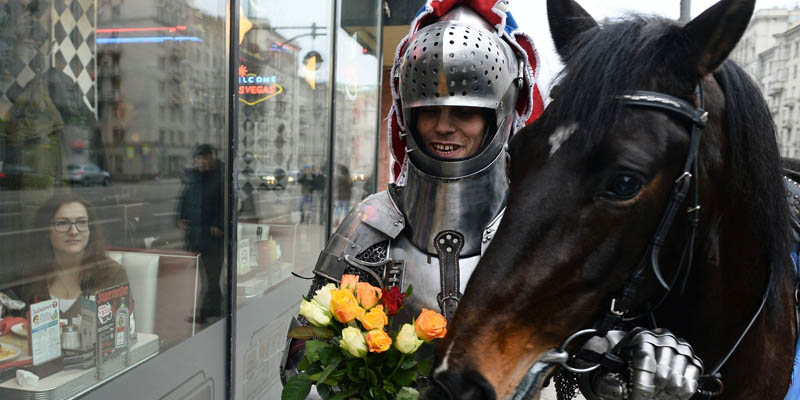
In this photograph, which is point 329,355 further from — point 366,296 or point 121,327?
point 121,327

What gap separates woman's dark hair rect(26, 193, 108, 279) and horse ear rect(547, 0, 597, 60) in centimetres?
212

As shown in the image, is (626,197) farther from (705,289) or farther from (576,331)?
(705,289)

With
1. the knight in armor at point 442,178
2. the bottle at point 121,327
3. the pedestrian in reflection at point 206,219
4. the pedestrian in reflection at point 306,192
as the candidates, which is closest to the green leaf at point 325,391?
the knight in armor at point 442,178

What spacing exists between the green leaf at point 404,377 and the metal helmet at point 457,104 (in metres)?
0.59

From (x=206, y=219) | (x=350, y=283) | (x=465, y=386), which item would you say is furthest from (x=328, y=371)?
(x=206, y=219)

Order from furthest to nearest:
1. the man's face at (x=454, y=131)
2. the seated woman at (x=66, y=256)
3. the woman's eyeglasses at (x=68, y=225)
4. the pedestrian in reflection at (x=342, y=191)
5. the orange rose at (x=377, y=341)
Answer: the pedestrian in reflection at (x=342, y=191) < the woman's eyeglasses at (x=68, y=225) < the seated woman at (x=66, y=256) < the man's face at (x=454, y=131) < the orange rose at (x=377, y=341)

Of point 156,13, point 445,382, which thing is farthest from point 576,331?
point 156,13

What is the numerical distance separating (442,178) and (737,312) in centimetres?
100

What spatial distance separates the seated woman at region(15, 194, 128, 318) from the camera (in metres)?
2.15

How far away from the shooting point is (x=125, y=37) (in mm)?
2648

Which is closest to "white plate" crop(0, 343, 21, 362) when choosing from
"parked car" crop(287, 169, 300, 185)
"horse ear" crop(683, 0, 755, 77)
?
"horse ear" crop(683, 0, 755, 77)

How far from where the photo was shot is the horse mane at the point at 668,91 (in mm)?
1003

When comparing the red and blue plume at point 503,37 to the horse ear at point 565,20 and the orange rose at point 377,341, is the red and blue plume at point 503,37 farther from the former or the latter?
the orange rose at point 377,341

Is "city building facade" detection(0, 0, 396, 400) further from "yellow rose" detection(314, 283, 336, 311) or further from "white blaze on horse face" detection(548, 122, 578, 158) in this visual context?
"white blaze on horse face" detection(548, 122, 578, 158)
